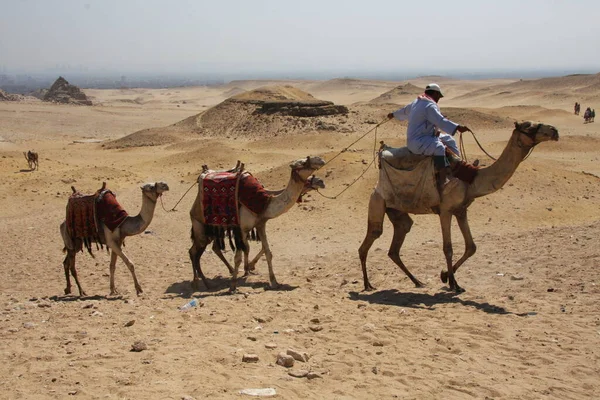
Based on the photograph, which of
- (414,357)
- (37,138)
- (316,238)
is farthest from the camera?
(37,138)

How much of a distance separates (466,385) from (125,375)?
120 inches

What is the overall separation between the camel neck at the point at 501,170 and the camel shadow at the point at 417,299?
1505mm

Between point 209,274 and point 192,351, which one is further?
point 209,274

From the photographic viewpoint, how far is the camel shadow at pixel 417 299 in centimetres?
841

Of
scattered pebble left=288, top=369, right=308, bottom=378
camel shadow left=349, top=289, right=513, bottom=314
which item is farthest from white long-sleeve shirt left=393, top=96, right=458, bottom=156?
scattered pebble left=288, top=369, right=308, bottom=378

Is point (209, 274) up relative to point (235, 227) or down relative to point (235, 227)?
down

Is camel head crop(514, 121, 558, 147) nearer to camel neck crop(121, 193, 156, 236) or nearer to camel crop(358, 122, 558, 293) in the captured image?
camel crop(358, 122, 558, 293)

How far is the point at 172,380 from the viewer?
566 centimetres

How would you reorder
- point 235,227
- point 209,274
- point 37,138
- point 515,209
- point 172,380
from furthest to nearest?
point 37,138 < point 515,209 < point 209,274 < point 235,227 < point 172,380

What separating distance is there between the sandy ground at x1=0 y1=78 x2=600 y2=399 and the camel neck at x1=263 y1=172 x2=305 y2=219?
131 centimetres

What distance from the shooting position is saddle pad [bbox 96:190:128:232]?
35.1 ft

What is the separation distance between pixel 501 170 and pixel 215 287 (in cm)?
518

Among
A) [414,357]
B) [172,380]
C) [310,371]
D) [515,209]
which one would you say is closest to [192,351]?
[172,380]

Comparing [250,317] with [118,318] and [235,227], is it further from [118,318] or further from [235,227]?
[235,227]
